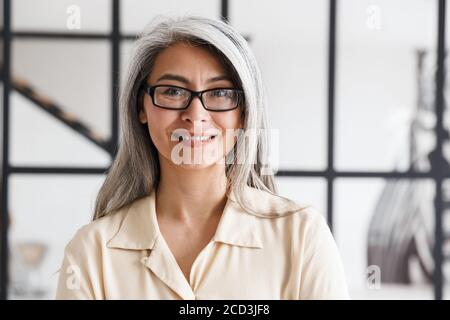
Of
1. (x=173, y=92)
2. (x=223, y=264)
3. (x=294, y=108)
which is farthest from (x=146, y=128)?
(x=294, y=108)

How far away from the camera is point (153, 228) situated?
1062mm

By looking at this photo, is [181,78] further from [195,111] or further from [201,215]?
[201,215]

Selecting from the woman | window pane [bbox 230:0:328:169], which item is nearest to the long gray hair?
the woman

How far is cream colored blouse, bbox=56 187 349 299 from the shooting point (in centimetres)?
100

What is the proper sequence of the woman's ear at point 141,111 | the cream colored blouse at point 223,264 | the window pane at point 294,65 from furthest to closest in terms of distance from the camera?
the window pane at point 294,65
the woman's ear at point 141,111
the cream colored blouse at point 223,264

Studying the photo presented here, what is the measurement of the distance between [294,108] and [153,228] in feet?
2.99

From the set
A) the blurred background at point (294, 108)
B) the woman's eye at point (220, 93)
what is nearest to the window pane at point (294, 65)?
the blurred background at point (294, 108)

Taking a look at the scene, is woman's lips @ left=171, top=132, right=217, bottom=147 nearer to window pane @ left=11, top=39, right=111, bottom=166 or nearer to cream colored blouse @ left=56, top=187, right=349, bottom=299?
cream colored blouse @ left=56, top=187, right=349, bottom=299

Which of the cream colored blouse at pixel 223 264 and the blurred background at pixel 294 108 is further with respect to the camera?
the blurred background at pixel 294 108

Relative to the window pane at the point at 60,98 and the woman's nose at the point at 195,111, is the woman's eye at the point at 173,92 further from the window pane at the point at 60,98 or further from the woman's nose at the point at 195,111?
the window pane at the point at 60,98

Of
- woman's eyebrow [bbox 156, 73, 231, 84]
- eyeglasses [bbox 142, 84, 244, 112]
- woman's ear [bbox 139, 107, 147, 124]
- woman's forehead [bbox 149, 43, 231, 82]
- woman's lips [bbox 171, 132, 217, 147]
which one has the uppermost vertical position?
woman's forehead [bbox 149, 43, 231, 82]

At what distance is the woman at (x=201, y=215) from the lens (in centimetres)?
101
